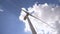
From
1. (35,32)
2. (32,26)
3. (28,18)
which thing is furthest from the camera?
(28,18)

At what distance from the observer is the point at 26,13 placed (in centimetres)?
7831

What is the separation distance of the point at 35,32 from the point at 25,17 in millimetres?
15907

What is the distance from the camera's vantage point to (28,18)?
72.8 meters

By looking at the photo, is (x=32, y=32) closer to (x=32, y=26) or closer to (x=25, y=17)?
(x=32, y=26)

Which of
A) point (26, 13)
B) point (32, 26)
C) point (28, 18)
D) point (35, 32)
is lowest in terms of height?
point (35, 32)

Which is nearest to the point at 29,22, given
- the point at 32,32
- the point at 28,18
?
the point at 28,18

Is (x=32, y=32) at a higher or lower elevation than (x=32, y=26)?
lower

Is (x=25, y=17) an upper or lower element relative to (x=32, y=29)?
upper

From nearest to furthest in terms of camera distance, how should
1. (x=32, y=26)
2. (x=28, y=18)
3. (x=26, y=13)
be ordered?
(x=32, y=26) < (x=28, y=18) < (x=26, y=13)

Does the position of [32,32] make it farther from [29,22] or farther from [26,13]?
[26,13]

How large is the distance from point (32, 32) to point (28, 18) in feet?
40.4

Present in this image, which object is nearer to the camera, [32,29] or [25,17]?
[32,29]

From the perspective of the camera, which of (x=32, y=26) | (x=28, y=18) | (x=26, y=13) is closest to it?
(x=32, y=26)

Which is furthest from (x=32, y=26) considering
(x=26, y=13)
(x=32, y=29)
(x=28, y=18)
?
(x=26, y=13)
